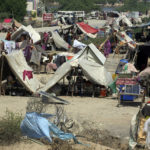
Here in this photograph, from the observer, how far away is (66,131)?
1075 centimetres

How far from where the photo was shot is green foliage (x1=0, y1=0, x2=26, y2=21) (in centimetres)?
5388

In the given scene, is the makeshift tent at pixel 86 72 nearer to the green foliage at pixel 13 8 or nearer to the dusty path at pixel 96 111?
the dusty path at pixel 96 111

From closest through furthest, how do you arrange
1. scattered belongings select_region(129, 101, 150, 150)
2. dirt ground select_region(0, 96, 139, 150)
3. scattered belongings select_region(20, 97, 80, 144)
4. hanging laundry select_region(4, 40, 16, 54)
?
scattered belongings select_region(129, 101, 150, 150), scattered belongings select_region(20, 97, 80, 144), dirt ground select_region(0, 96, 139, 150), hanging laundry select_region(4, 40, 16, 54)

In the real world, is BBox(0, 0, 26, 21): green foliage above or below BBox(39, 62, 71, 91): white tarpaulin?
above

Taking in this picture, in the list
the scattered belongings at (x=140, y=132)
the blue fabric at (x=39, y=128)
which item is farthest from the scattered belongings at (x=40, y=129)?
the scattered belongings at (x=140, y=132)

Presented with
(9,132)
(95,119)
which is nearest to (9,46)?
(95,119)

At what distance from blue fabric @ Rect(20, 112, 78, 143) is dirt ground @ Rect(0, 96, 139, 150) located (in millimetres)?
311

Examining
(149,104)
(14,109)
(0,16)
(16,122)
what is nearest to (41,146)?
(16,122)

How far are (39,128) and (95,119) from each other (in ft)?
9.99

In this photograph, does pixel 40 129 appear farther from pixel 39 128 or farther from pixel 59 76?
pixel 59 76

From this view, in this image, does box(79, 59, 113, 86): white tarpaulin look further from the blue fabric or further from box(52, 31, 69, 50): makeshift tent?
box(52, 31, 69, 50): makeshift tent

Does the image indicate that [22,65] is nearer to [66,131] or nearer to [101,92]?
[101,92]

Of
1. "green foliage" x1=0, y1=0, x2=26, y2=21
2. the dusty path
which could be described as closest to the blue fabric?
the dusty path

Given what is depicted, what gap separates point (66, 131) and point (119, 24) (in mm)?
31128
